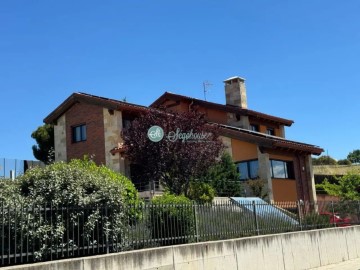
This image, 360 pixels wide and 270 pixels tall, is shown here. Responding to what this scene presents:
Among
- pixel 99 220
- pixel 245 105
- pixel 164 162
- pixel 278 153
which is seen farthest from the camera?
pixel 245 105

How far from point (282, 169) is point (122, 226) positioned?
834 inches

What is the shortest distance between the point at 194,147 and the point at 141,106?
10.3 metres

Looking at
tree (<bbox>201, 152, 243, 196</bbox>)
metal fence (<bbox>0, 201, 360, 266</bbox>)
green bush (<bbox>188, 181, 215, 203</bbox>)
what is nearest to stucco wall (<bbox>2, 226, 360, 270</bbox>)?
metal fence (<bbox>0, 201, 360, 266</bbox>)

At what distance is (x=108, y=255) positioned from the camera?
877 centimetres

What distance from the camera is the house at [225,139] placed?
2794 centimetres

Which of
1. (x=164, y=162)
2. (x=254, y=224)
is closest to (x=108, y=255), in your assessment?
(x=254, y=224)

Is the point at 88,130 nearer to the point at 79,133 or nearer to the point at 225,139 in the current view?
the point at 79,133

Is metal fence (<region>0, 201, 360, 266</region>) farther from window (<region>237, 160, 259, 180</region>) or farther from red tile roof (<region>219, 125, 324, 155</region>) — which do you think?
window (<region>237, 160, 259, 180</region>)

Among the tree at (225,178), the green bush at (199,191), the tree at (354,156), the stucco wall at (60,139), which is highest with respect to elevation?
the tree at (354,156)

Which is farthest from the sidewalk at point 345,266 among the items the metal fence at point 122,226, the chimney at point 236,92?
the chimney at point 236,92

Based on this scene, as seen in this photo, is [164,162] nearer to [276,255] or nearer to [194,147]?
[194,147]

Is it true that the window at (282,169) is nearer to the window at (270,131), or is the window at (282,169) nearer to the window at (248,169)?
the window at (248,169)

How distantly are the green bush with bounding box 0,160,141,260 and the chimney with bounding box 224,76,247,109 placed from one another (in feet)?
83.7

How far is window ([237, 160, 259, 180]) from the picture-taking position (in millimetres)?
28031
